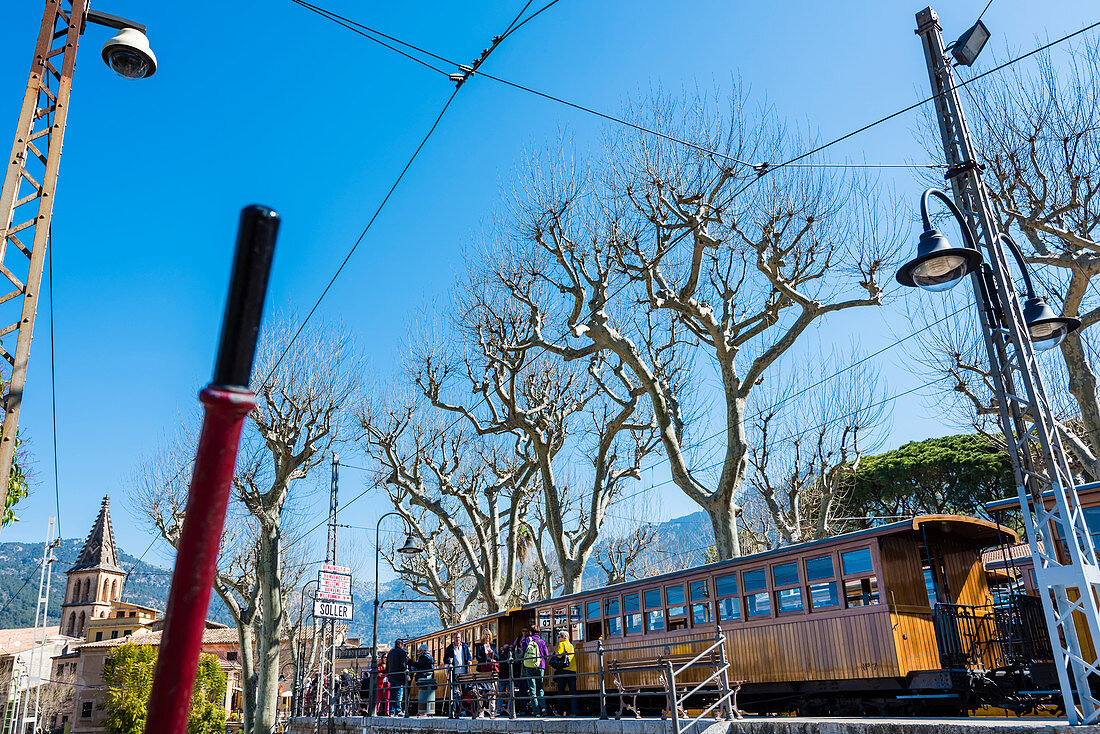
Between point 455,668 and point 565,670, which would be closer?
point 565,670

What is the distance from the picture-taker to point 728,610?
13.7 m

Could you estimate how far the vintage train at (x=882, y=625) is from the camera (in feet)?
36.0

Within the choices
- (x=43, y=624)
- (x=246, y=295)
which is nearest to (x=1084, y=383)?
(x=246, y=295)

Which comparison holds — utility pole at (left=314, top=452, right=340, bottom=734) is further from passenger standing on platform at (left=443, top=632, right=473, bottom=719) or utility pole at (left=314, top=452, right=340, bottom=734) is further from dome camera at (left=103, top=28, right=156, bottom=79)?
dome camera at (left=103, top=28, right=156, bottom=79)

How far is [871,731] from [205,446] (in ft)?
29.2

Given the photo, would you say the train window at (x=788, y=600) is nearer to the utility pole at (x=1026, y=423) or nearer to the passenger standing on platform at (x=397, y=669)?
the utility pole at (x=1026, y=423)

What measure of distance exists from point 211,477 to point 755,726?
397 inches

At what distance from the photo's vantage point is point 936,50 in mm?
9305

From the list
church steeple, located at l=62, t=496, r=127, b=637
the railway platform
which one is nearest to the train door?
the railway platform

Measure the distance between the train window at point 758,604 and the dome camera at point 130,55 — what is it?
442 inches

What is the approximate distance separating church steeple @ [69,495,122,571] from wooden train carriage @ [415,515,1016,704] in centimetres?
10616

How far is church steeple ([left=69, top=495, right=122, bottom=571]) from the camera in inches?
4021

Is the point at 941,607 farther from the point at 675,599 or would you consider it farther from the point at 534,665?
the point at 534,665

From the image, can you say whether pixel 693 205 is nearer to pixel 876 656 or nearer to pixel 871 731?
pixel 876 656
